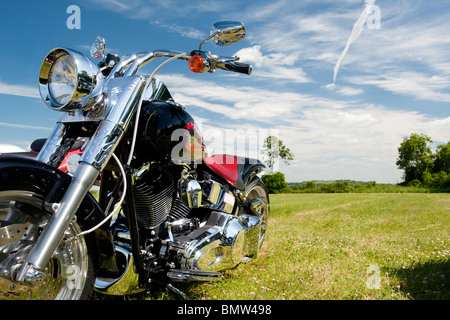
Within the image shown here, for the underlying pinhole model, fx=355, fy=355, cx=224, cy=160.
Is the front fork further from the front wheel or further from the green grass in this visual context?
the green grass

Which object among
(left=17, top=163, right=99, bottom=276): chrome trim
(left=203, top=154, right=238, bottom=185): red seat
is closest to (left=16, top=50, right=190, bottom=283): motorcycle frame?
(left=17, top=163, right=99, bottom=276): chrome trim

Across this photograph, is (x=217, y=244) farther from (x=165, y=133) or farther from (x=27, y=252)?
(x=27, y=252)

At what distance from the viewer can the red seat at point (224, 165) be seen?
11.4 ft

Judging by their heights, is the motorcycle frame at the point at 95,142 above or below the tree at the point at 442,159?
below

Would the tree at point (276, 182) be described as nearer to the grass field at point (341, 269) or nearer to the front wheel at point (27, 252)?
the grass field at point (341, 269)

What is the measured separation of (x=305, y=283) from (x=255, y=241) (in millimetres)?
650

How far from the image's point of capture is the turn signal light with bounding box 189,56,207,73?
2592mm

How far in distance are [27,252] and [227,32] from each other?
1.85 m

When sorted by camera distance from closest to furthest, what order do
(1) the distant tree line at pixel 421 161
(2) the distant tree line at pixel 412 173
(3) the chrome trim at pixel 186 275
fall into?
(3) the chrome trim at pixel 186 275
(2) the distant tree line at pixel 412 173
(1) the distant tree line at pixel 421 161

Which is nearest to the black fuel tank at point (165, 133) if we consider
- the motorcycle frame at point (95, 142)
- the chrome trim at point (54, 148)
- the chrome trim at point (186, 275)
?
the motorcycle frame at point (95, 142)

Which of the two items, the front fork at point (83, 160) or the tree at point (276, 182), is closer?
the front fork at point (83, 160)

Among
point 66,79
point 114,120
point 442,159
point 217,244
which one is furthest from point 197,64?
point 442,159

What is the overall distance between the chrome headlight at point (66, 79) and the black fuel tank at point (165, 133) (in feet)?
2.27
